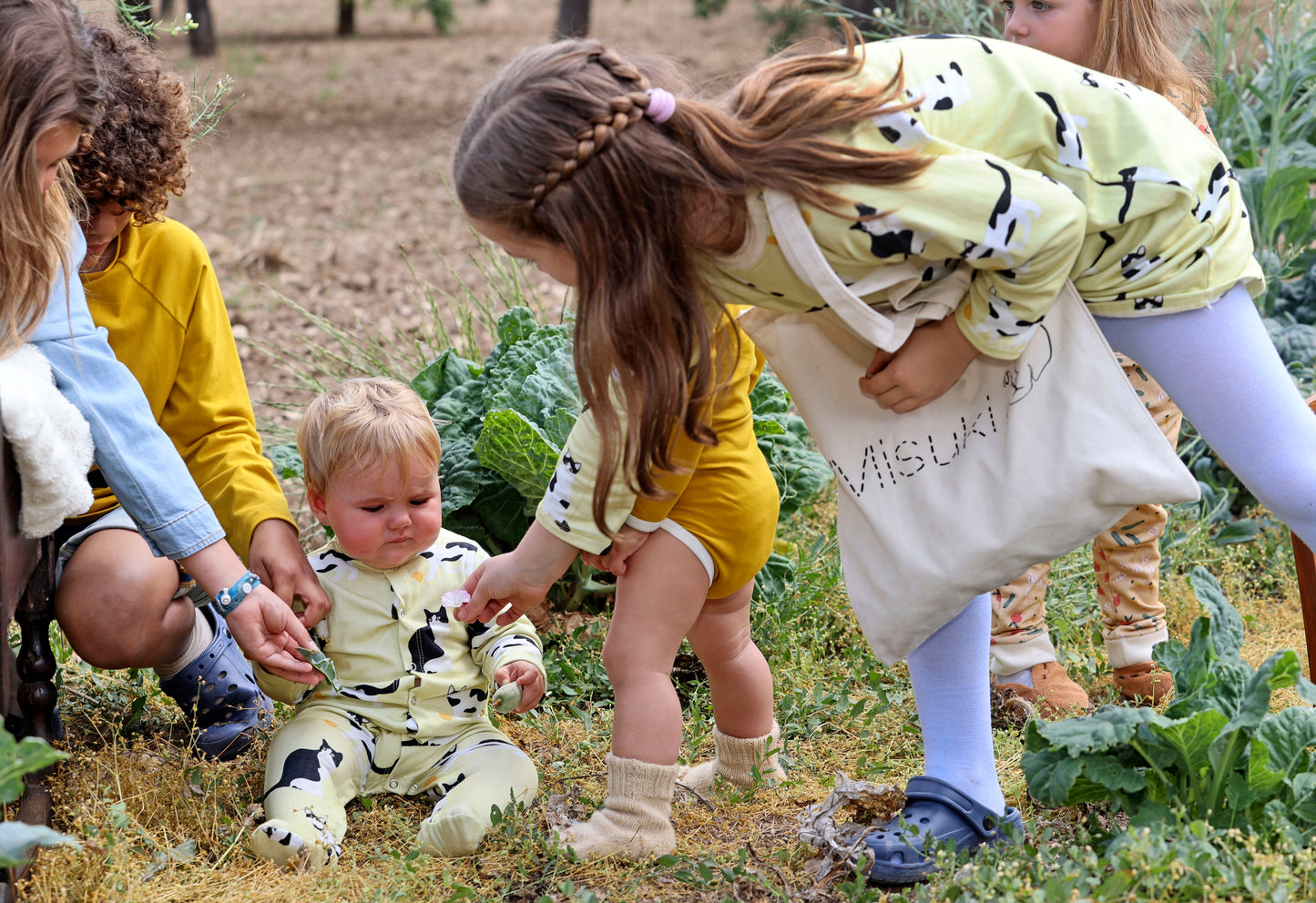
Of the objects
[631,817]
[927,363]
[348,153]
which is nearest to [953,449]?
[927,363]

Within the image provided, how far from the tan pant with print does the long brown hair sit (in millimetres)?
1250

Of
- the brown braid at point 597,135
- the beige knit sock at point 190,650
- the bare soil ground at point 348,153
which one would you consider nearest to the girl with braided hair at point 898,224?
the brown braid at point 597,135

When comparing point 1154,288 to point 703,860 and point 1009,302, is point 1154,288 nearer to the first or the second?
point 1009,302

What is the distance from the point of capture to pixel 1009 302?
178cm

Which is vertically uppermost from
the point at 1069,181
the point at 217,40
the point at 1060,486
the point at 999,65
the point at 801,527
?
the point at 999,65

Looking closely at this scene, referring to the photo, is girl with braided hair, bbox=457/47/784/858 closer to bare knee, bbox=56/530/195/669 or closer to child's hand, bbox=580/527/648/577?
child's hand, bbox=580/527/648/577

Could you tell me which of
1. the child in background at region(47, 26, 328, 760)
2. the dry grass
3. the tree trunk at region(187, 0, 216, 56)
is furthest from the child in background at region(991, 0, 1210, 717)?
the tree trunk at region(187, 0, 216, 56)

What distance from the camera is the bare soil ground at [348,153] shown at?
17.7ft

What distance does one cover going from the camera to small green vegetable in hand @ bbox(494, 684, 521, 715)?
85.6 inches

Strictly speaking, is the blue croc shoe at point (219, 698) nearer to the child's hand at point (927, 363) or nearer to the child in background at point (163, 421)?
the child in background at point (163, 421)

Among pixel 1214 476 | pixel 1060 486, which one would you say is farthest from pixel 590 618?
pixel 1214 476

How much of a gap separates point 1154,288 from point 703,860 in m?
1.20

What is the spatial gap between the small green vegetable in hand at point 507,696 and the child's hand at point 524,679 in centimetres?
1

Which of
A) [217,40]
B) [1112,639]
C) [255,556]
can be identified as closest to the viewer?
[255,556]
